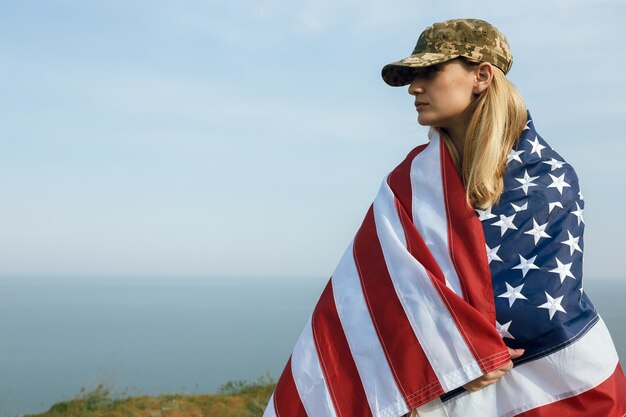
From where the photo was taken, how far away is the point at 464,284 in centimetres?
250

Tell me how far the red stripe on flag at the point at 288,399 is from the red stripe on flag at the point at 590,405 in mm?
813

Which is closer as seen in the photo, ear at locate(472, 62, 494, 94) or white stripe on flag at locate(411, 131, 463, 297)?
white stripe on flag at locate(411, 131, 463, 297)

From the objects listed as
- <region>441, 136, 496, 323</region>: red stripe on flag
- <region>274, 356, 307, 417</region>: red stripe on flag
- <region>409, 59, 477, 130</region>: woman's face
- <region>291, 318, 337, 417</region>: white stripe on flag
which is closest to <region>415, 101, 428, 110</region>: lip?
<region>409, 59, 477, 130</region>: woman's face

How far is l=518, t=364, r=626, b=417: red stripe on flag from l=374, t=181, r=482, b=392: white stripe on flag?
301mm

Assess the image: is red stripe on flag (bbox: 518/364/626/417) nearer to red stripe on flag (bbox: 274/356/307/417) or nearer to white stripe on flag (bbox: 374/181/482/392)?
white stripe on flag (bbox: 374/181/482/392)

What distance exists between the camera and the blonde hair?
256cm

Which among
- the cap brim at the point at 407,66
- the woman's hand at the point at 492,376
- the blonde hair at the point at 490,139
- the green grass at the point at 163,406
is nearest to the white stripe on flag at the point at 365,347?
the woman's hand at the point at 492,376

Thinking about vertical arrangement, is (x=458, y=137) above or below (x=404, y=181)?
above

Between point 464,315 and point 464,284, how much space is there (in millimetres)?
123

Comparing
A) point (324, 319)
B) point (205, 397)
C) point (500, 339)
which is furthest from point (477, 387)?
point (205, 397)

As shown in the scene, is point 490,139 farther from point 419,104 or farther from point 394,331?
point 394,331

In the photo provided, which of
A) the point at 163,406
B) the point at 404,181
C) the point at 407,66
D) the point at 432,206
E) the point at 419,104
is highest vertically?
the point at 407,66

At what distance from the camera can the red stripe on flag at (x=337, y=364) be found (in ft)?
8.53

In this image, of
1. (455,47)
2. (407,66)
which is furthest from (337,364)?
(455,47)
